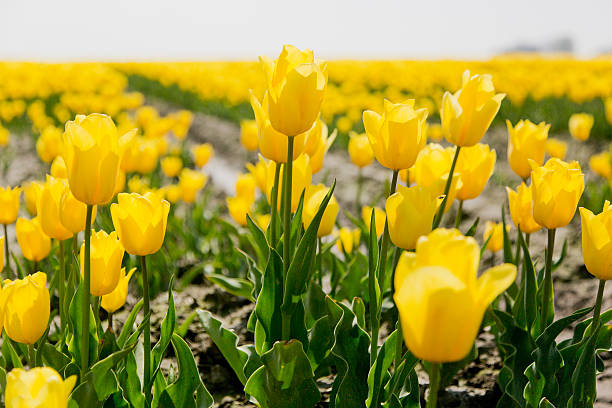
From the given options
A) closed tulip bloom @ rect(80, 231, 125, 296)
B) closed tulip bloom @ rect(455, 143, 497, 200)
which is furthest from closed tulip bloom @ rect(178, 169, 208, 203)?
closed tulip bloom @ rect(80, 231, 125, 296)

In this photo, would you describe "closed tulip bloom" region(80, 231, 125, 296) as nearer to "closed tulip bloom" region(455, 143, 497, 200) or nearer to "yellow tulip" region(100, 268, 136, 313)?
"yellow tulip" region(100, 268, 136, 313)

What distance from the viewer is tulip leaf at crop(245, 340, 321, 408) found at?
1.40 metres

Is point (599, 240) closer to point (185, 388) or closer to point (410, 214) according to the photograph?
point (410, 214)

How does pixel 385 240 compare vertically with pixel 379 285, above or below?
above

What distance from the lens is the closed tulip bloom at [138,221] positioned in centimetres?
130

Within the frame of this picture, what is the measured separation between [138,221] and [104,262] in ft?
0.52

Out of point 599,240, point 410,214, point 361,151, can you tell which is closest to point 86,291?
point 410,214

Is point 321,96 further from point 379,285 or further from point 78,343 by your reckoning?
point 78,343

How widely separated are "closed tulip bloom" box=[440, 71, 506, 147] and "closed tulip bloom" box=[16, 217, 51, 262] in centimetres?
121

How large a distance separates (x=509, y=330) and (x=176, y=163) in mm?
3048

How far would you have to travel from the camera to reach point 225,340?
5.31 feet

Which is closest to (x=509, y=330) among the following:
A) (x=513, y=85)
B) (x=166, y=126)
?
(x=166, y=126)

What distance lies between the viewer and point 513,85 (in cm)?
925

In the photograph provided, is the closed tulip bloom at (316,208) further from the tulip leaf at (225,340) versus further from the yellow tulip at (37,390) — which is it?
the yellow tulip at (37,390)
